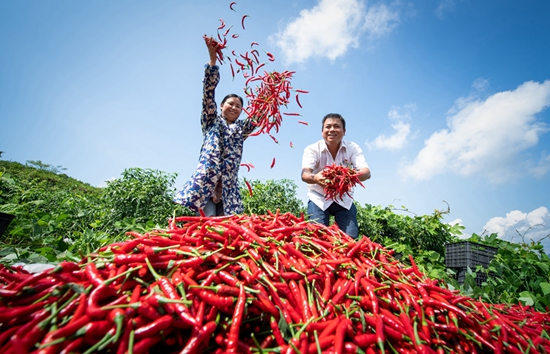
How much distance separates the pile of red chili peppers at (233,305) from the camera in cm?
110

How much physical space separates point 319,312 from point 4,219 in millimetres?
2737

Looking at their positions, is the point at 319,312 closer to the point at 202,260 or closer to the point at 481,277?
the point at 202,260

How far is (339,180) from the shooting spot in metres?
3.81

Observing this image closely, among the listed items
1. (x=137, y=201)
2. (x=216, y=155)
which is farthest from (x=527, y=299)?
(x=137, y=201)

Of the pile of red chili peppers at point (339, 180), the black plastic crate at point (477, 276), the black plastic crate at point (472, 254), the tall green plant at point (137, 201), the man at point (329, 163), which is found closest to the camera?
the pile of red chili peppers at point (339, 180)

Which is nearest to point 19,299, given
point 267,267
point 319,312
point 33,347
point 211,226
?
point 33,347

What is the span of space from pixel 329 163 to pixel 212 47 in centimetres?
229

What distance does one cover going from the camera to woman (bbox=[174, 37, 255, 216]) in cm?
359

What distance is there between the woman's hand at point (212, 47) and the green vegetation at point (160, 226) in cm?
220

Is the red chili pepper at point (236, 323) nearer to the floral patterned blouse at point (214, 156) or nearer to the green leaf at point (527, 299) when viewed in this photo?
the floral patterned blouse at point (214, 156)

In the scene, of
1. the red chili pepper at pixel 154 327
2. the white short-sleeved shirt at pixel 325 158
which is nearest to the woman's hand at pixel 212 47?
the white short-sleeved shirt at pixel 325 158

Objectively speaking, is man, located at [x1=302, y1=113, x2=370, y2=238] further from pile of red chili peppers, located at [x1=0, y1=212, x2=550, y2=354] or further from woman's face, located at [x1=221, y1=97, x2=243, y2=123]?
pile of red chili peppers, located at [x1=0, y1=212, x2=550, y2=354]

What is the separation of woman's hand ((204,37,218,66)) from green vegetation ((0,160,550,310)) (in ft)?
7.22

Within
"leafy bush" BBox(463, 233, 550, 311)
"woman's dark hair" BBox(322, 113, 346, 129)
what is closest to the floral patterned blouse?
"woman's dark hair" BBox(322, 113, 346, 129)
